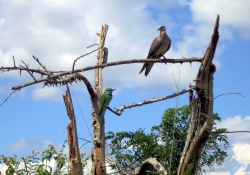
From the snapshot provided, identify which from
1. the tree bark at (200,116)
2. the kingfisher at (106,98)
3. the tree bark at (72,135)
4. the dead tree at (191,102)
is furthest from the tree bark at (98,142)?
the tree bark at (200,116)

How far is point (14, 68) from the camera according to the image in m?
5.05

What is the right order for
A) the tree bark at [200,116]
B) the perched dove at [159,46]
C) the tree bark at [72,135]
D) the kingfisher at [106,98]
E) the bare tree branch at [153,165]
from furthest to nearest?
the perched dove at [159,46], the kingfisher at [106,98], the tree bark at [200,116], the tree bark at [72,135], the bare tree branch at [153,165]

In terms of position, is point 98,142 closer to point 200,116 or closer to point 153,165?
point 153,165

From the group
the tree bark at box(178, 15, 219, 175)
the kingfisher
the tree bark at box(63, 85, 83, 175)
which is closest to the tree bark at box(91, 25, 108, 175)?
the kingfisher

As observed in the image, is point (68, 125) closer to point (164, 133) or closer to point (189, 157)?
point (189, 157)

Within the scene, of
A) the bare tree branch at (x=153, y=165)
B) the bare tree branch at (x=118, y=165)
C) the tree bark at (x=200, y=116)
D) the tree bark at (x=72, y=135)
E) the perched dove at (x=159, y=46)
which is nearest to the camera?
the bare tree branch at (x=153, y=165)

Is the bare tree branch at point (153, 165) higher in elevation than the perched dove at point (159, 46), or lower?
lower

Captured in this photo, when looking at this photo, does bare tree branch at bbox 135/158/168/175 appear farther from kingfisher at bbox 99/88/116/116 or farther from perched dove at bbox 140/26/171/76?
perched dove at bbox 140/26/171/76

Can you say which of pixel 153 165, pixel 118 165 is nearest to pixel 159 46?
pixel 118 165

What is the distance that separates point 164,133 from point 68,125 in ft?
11.5

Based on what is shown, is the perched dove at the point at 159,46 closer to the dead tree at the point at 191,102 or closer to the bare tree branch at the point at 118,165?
the dead tree at the point at 191,102

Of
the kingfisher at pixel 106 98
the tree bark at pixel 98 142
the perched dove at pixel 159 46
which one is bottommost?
the tree bark at pixel 98 142

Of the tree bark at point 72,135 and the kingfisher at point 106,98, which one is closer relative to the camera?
the tree bark at point 72,135

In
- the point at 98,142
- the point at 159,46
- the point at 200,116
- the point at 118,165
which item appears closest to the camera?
the point at 200,116
